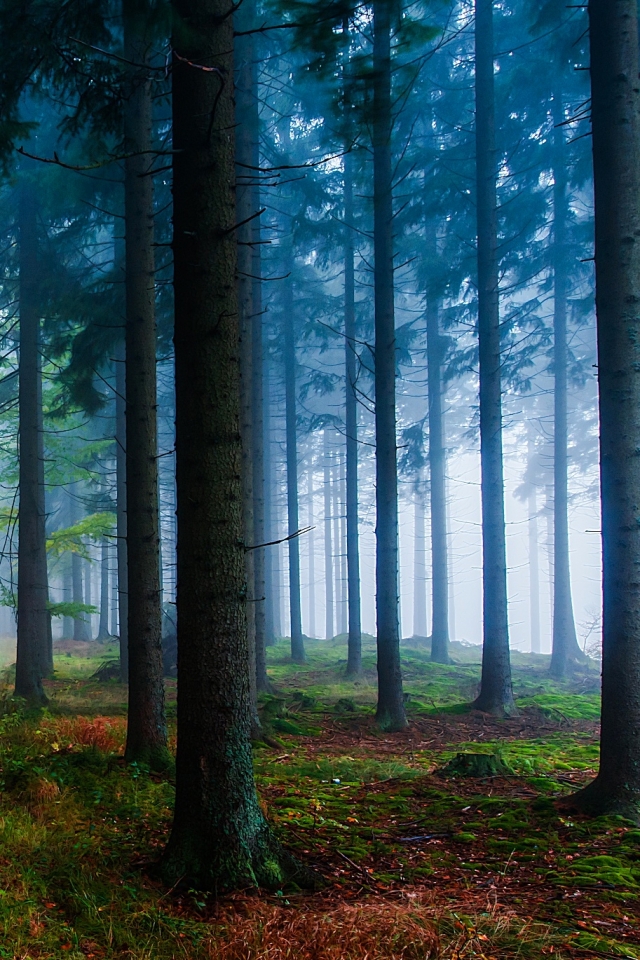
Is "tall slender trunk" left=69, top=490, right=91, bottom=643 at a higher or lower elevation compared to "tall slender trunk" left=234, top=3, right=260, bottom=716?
lower

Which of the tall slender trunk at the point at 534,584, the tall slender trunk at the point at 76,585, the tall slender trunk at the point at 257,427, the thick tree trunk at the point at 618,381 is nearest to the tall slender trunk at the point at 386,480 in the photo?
the tall slender trunk at the point at 257,427

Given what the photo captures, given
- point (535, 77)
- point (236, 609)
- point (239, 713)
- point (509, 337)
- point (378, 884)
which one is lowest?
point (378, 884)

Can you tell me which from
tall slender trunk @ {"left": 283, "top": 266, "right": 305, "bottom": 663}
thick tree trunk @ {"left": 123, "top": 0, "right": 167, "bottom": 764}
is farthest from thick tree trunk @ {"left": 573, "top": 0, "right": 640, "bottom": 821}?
tall slender trunk @ {"left": 283, "top": 266, "right": 305, "bottom": 663}

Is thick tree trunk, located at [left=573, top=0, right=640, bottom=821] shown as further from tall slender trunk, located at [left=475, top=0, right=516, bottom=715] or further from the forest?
tall slender trunk, located at [left=475, top=0, right=516, bottom=715]

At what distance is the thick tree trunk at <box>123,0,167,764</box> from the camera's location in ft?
23.9

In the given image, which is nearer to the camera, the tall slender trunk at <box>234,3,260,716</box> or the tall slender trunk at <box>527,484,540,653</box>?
the tall slender trunk at <box>234,3,260,716</box>

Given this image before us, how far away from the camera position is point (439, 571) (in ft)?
72.7

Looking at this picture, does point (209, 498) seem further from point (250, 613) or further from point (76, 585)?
point (76, 585)

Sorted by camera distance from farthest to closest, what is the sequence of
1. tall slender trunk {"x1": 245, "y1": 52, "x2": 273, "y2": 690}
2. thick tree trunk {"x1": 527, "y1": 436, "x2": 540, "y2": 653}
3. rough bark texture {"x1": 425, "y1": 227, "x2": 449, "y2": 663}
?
1. thick tree trunk {"x1": 527, "y1": 436, "x2": 540, "y2": 653}
2. rough bark texture {"x1": 425, "y1": 227, "x2": 449, "y2": 663}
3. tall slender trunk {"x1": 245, "y1": 52, "x2": 273, "y2": 690}

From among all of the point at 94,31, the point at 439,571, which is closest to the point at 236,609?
the point at 94,31

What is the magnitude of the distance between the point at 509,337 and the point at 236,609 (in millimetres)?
23233

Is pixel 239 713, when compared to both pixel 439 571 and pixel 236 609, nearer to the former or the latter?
pixel 236 609

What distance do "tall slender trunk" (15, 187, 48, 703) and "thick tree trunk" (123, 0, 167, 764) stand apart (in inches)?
208

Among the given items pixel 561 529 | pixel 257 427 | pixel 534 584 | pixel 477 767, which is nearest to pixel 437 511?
pixel 561 529
